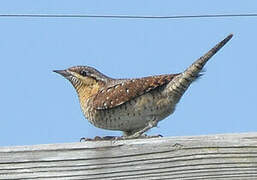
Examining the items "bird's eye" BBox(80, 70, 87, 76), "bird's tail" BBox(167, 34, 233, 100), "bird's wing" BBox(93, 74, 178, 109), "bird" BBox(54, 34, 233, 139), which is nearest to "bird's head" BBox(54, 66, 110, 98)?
"bird's eye" BBox(80, 70, 87, 76)

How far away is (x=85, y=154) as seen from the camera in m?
1.68

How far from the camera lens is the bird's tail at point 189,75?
3209 millimetres

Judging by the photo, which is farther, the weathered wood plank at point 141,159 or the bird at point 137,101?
the bird at point 137,101

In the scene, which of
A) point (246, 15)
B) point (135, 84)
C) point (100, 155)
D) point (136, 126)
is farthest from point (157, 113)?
point (100, 155)

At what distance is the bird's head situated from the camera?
14.9 ft

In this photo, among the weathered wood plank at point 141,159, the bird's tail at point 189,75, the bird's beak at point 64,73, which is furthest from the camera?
the bird's beak at point 64,73

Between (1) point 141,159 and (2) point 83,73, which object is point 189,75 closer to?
(2) point 83,73

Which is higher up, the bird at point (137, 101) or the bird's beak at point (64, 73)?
the bird's beak at point (64, 73)

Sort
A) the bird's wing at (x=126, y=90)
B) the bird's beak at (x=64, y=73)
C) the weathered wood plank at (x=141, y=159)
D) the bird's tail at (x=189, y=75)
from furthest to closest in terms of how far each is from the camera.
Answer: the bird's beak at (x=64, y=73), the bird's wing at (x=126, y=90), the bird's tail at (x=189, y=75), the weathered wood plank at (x=141, y=159)

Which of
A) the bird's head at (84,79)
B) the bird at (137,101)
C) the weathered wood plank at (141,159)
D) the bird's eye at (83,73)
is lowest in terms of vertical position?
the weathered wood plank at (141,159)

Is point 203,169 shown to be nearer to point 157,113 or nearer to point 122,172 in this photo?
point 122,172

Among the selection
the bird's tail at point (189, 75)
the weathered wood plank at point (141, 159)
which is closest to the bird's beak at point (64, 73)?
the bird's tail at point (189, 75)

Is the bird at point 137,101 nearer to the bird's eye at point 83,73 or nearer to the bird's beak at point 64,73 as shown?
the bird's beak at point 64,73

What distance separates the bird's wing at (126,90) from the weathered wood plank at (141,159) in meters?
2.21
